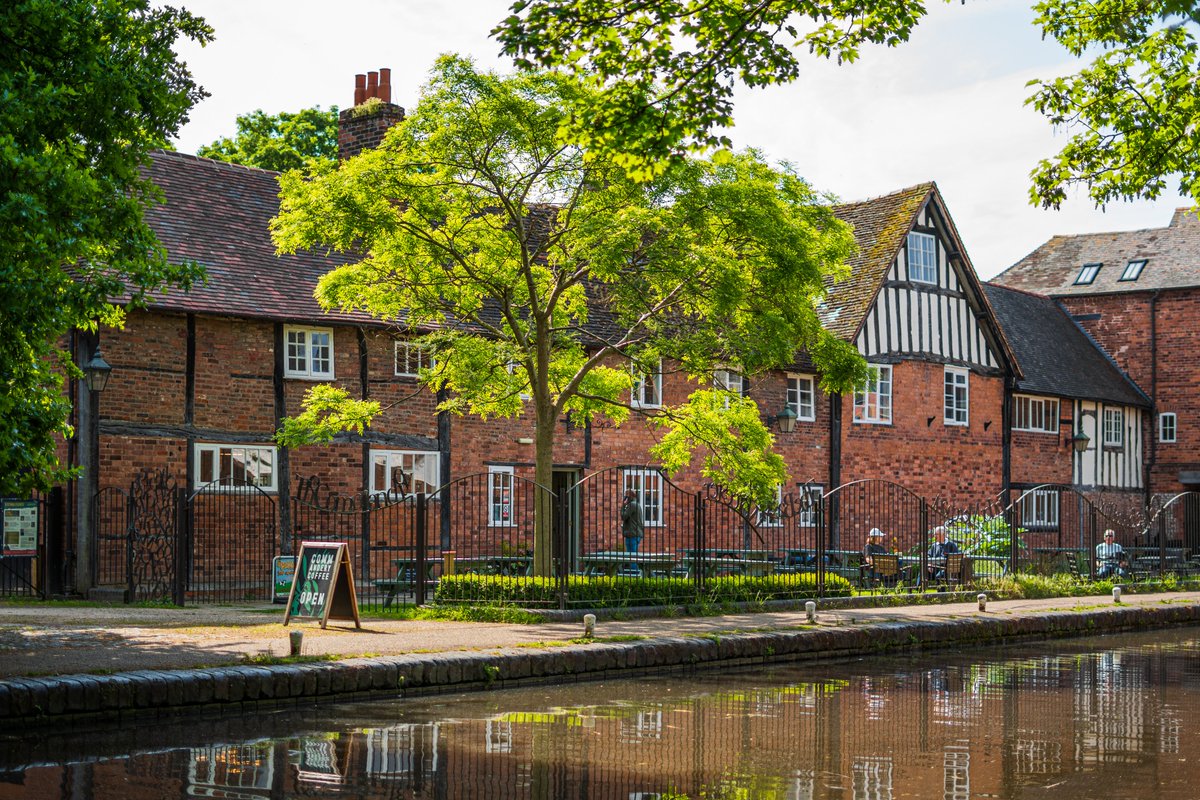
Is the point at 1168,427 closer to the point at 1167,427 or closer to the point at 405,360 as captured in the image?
the point at 1167,427

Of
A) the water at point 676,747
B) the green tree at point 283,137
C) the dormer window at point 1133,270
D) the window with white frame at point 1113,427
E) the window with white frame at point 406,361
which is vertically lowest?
the water at point 676,747

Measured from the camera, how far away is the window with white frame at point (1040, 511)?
38219 millimetres

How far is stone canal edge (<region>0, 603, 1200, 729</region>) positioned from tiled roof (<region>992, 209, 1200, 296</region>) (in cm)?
2973

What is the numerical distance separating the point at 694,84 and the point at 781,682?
5212 millimetres

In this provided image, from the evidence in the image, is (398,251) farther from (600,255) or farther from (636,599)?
(636,599)

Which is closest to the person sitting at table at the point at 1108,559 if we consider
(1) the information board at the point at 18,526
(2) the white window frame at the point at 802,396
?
(2) the white window frame at the point at 802,396

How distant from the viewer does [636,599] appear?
1744 centimetres

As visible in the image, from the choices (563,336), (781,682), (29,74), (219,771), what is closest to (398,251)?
(563,336)

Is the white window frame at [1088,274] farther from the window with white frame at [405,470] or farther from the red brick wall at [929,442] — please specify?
the window with white frame at [405,470]

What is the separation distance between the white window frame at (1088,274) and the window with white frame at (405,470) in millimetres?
27854

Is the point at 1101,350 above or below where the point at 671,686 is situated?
above

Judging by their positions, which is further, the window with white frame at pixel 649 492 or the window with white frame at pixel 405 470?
the window with white frame at pixel 649 492

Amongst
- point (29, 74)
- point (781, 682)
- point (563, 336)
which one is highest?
Result: point (29, 74)

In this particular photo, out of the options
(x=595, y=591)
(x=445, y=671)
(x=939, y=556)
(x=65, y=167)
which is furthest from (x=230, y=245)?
(x=445, y=671)
